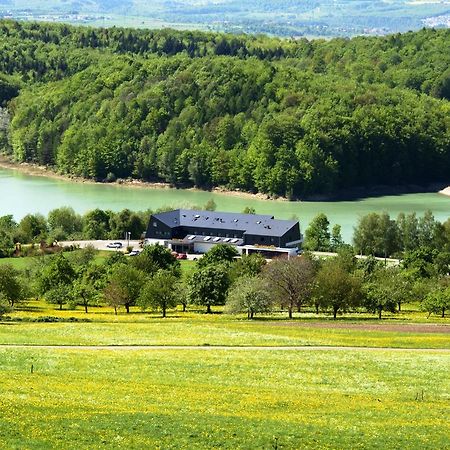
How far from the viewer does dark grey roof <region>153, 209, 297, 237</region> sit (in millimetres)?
61250

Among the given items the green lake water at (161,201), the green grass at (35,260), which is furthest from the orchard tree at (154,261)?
the green lake water at (161,201)

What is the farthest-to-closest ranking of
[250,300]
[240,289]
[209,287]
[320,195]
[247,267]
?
[320,195], [247,267], [209,287], [240,289], [250,300]

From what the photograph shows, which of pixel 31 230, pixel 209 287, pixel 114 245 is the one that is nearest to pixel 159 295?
pixel 209 287

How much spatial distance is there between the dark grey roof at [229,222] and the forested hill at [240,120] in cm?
2829

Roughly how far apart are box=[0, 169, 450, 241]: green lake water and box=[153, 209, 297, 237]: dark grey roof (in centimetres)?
775

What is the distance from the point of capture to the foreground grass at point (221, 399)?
16.4m

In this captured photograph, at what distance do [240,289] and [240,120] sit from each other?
227ft

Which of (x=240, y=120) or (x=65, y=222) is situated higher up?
(x=240, y=120)

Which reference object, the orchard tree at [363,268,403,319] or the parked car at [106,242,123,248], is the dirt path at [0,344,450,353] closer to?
the orchard tree at [363,268,403,319]

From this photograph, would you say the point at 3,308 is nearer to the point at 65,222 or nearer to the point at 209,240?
the point at 209,240

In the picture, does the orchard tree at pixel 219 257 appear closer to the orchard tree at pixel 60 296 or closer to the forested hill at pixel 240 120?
the orchard tree at pixel 60 296

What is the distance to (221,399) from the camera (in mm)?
19016

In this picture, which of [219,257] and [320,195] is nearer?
[219,257]

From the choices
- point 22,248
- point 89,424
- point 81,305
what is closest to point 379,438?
point 89,424
